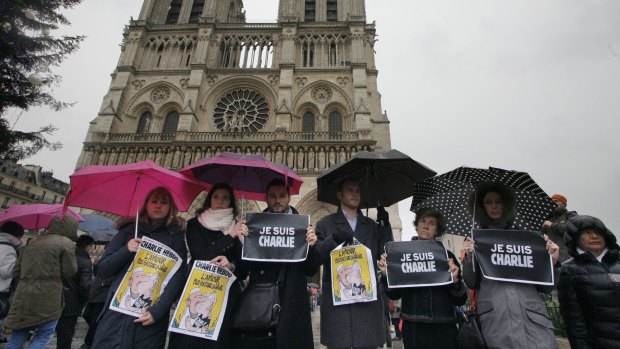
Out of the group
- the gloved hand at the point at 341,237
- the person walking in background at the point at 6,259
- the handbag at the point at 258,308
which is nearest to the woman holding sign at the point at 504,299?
the gloved hand at the point at 341,237

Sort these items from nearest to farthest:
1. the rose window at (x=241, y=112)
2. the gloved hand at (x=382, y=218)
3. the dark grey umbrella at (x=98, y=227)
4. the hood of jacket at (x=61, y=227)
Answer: the gloved hand at (x=382, y=218) → the hood of jacket at (x=61, y=227) → the dark grey umbrella at (x=98, y=227) → the rose window at (x=241, y=112)

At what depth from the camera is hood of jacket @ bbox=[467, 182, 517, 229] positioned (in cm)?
250

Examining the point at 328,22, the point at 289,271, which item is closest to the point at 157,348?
the point at 289,271

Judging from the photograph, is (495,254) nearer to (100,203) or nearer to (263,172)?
(263,172)

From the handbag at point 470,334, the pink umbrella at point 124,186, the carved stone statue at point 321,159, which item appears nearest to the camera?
the handbag at point 470,334

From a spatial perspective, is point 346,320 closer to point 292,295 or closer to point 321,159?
point 292,295

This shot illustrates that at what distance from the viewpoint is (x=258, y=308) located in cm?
216

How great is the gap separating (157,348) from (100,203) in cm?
172

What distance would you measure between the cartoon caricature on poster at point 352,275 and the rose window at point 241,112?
16.1 meters

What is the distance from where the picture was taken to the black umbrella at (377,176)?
301 centimetres

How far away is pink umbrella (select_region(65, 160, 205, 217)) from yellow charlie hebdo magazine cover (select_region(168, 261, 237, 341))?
0.90 m

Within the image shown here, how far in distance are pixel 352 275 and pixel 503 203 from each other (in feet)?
4.85

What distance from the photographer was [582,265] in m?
2.51

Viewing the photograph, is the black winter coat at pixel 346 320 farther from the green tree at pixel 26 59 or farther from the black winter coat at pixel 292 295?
the green tree at pixel 26 59
